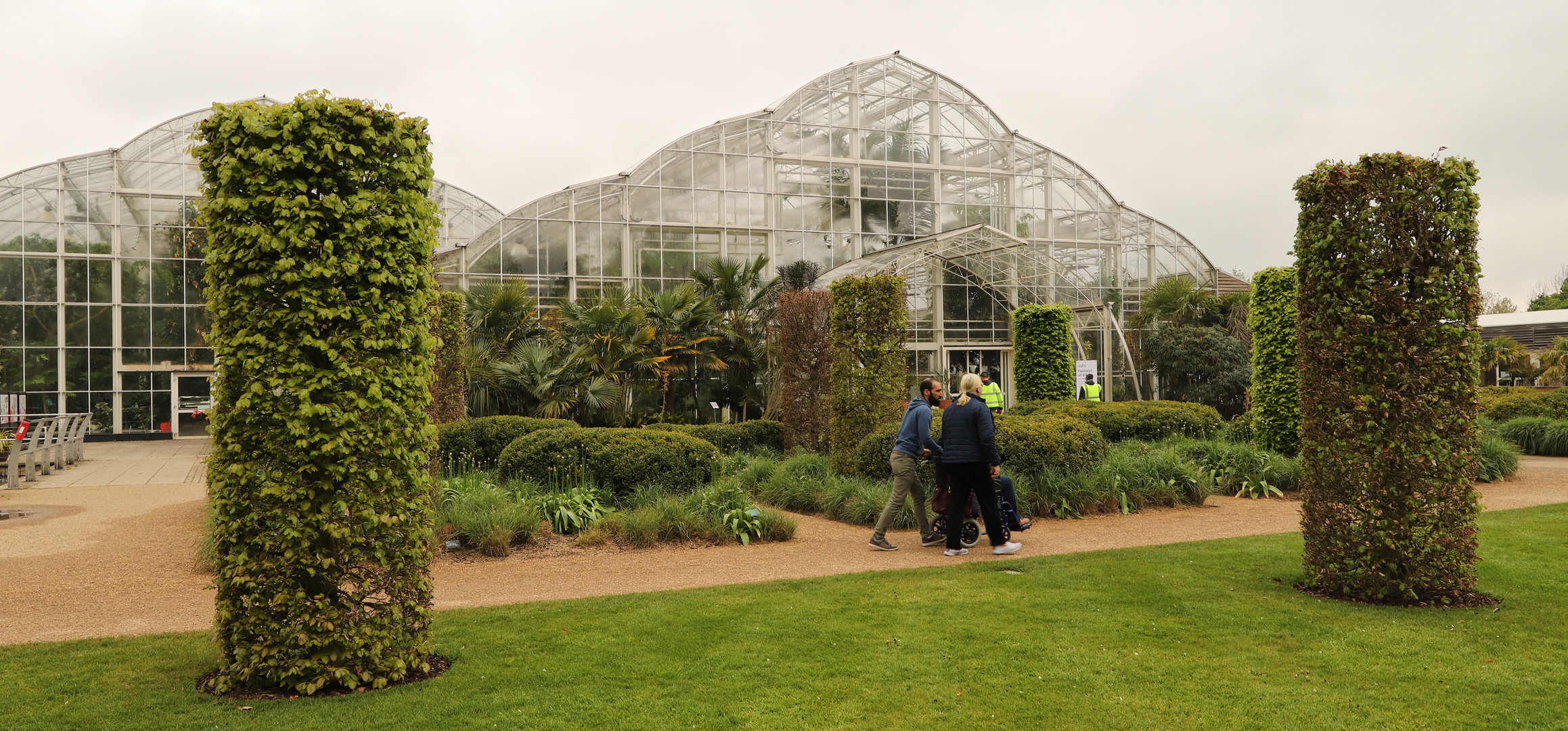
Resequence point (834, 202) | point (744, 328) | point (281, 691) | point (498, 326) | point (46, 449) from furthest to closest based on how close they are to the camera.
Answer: point (834, 202), point (744, 328), point (498, 326), point (46, 449), point (281, 691)

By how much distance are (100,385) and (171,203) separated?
4.81m

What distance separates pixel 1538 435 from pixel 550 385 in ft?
56.5

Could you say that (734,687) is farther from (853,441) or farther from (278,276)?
(853,441)

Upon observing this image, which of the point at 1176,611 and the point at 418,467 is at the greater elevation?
the point at 418,467

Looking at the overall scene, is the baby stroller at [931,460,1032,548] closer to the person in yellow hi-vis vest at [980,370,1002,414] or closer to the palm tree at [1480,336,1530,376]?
the person in yellow hi-vis vest at [980,370,1002,414]

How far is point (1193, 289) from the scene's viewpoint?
25.5m

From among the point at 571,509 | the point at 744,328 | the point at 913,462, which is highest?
the point at 744,328

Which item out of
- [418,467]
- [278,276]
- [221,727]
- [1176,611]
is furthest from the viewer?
[1176,611]

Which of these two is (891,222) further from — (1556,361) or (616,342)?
(1556,361)

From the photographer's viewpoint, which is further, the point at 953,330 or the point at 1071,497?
the point at 953,330

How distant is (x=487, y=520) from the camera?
28.0 ft

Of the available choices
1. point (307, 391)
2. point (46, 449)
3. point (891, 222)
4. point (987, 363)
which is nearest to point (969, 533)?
point (307, 391)

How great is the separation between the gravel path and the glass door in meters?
13.0

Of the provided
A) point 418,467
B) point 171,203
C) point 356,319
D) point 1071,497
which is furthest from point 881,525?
point 171,203
